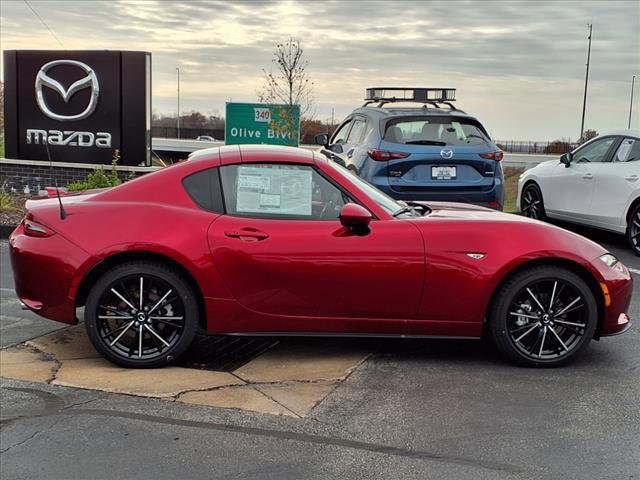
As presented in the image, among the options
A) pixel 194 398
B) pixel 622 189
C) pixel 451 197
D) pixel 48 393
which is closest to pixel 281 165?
pixel 194 398

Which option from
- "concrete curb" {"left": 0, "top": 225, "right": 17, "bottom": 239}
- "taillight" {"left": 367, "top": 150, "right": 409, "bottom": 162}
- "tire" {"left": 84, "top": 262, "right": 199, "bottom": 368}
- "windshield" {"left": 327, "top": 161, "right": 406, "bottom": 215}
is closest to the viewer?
"tire" {"left": 84, "top": 262, "right": 199, "bottom": 368}

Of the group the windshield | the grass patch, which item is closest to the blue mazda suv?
the windshield

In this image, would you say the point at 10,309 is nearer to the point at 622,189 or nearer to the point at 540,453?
the point at 540,453

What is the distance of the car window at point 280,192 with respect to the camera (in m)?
4.86

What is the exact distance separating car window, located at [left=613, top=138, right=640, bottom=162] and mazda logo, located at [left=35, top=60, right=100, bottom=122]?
30.3 feet

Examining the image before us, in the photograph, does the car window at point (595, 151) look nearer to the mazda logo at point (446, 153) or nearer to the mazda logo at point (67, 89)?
the mazda logo at point (446, 153)

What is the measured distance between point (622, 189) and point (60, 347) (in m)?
6.88

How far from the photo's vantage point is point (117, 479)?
3.35 meters

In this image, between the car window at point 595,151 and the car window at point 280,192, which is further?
the car window at point 595,151

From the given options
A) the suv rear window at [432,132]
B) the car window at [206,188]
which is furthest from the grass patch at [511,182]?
the car window at [206,188]

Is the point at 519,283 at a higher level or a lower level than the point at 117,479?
higher

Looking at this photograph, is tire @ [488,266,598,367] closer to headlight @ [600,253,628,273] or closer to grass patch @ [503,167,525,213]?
headlight @ [600,253,628,273]

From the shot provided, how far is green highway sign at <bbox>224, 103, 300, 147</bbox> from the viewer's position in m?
19.9

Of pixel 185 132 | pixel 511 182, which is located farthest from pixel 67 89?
pixel 185 132
